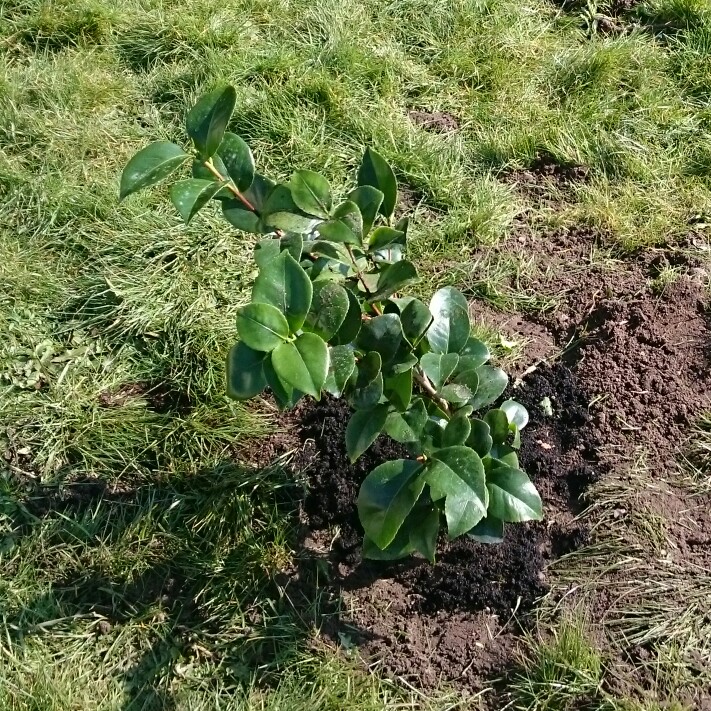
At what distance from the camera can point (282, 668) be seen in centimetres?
243

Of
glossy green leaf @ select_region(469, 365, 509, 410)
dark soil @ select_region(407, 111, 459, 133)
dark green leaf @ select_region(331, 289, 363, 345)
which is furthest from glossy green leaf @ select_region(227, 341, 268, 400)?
dark soil @ select_region(407, 111, 459, 133)

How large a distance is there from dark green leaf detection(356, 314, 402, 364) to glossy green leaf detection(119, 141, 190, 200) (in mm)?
574

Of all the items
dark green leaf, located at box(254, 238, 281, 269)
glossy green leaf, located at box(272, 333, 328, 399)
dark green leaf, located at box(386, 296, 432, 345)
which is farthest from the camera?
dark green leaf, located at box(386, 296, 432, 345)

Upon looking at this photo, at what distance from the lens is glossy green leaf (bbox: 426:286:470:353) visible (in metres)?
2.17

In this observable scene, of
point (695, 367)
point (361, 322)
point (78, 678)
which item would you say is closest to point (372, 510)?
point (361, 322)

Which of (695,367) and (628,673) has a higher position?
(695,367)

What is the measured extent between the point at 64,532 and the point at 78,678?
473 millimetres

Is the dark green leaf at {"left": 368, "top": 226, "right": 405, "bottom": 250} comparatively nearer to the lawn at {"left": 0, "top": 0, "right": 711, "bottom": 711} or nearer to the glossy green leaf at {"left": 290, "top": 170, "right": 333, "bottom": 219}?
the glossy green leaf at {"left": 290, "top": 170, "right": 333, "bottom": 219}

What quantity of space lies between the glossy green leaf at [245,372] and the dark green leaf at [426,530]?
596 millimetres

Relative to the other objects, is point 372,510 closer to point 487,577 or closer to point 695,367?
point 487,577

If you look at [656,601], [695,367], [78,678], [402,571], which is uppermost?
[695,367]

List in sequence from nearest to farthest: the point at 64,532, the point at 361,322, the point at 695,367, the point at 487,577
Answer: the point at 361,322 < the point at 487,577 < the point at 64,532 < the point at 695,367

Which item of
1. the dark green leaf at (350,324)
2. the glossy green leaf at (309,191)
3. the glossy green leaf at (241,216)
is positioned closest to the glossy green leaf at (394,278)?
the dark green leaf at (350,324)

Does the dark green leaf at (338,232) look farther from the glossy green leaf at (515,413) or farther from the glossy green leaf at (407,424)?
the glossy green leaf at (515,413)
